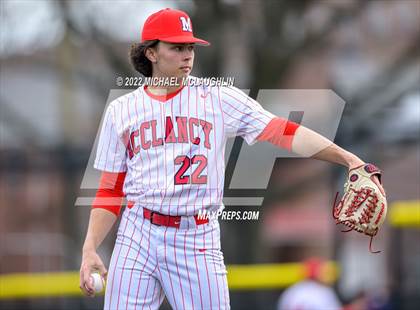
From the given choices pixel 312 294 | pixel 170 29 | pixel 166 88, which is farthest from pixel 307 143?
pixel 312 294

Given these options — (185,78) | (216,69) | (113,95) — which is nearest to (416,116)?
(216,69)

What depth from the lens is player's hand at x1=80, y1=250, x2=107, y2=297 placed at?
457 cm

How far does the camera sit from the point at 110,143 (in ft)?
15.4

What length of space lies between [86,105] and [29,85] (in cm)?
243

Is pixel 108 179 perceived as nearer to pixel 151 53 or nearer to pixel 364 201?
pixel 151 53

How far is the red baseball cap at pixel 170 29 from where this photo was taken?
459 cm

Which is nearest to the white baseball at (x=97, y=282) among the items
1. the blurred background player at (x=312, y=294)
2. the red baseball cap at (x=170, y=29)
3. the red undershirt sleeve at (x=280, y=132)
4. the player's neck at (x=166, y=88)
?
the player's neck at (x=166, y=88)

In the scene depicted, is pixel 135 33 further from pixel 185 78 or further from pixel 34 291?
pixel 185 78

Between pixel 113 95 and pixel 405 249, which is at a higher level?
pixel 113 95

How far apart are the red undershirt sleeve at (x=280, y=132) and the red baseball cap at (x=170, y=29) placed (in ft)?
1.62

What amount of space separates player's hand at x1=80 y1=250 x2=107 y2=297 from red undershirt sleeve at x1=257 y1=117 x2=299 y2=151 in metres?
0.94

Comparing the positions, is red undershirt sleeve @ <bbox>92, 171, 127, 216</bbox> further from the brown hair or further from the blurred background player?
the blurred background player

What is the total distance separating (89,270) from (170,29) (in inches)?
45.3

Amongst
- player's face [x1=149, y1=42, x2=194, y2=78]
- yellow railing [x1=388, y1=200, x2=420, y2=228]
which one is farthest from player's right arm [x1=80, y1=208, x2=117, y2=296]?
yellow railing [x1=388, y1=200, x2=420, y2=228]
